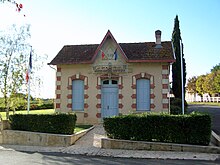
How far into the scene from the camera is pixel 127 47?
58.4 feet

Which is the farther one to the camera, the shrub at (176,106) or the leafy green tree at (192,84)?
the leafy green tree at (192,84)

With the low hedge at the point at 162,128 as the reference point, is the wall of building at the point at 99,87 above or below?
above

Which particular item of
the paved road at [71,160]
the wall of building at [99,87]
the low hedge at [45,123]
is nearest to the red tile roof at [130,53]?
the wall of building at [99,87]

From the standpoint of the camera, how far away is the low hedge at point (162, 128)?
9.48 m

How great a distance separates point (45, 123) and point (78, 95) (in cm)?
563

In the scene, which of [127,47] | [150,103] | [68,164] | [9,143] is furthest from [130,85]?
[68,164]

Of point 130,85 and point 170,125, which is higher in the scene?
point 130,85

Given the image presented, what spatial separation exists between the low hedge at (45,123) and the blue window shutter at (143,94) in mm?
5718

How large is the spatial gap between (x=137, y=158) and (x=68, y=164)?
2.37 m

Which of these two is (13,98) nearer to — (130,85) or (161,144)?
(130,85)

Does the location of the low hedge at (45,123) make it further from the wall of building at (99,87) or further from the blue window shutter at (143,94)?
the blue window shutter at (143,94)

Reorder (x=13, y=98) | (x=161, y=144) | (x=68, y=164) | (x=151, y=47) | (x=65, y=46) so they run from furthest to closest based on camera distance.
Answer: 1. (x=65, y=46)
2. (x=151, y=47)
3. (x=13, y=98)
4. (x=161, y=144)
5. (x=68, y=164)

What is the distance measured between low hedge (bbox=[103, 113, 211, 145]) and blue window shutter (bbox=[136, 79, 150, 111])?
5.78 meters

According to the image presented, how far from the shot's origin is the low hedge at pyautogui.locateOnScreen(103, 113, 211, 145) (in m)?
9.48
